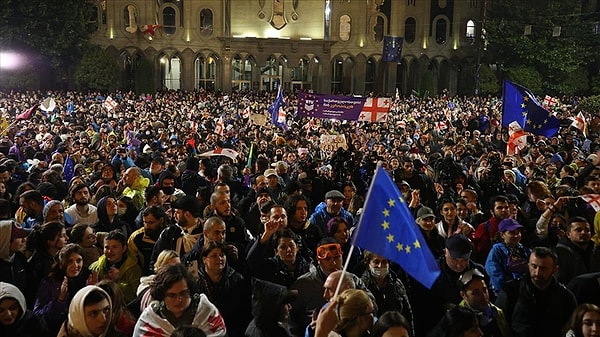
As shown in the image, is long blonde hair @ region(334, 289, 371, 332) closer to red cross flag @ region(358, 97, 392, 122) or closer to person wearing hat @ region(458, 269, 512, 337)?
person wearing hat @ region(458, 269, 512, 337)

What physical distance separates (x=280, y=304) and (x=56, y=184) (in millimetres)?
5820

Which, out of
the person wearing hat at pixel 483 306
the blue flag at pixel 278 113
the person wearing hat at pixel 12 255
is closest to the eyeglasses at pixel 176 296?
the person wearing hat at pixel 12 255

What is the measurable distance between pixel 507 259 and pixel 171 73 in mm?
43023

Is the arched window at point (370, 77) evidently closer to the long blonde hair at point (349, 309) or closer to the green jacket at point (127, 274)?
the green jacket at point (127, 274)

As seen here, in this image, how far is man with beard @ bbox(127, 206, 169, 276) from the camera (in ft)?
18.9

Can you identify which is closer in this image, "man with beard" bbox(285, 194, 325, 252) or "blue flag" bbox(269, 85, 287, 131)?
"man with beard" bbox(285, 194, 325, 252)

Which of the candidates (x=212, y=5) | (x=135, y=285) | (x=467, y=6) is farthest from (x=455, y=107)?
(x=135, y=285)

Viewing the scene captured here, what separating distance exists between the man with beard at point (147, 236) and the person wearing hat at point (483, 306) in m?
2.88

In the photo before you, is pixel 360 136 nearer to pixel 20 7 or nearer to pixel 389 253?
pixel 389 253

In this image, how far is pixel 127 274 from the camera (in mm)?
5469

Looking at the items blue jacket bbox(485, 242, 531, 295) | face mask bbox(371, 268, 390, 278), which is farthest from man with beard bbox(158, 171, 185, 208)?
blue jacket bbox(485, 242, 531, 295)

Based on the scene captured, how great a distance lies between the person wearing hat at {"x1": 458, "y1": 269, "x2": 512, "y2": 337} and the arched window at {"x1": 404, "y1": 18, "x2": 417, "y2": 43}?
146ft

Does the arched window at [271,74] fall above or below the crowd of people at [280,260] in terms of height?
above

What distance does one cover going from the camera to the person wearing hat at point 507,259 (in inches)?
225
